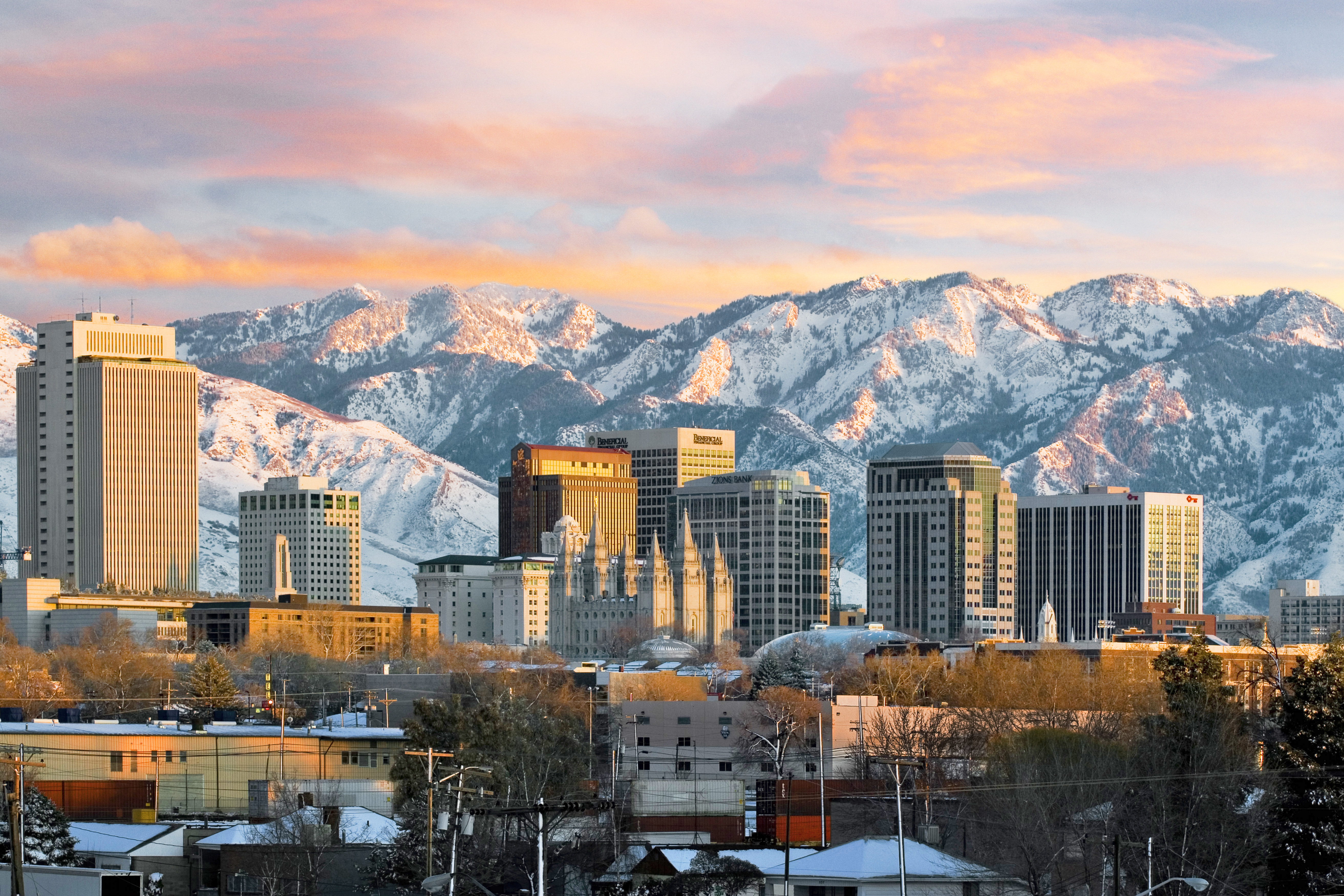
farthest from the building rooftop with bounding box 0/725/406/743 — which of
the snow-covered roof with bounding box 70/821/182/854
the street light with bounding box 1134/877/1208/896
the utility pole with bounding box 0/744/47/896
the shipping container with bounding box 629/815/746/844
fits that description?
the street light with bounding box 1134/877/1208/896

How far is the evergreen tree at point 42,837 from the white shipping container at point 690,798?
3684 cm

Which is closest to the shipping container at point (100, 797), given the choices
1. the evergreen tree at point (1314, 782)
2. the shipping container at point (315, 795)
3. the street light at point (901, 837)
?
the shipping container at point (315, 795)

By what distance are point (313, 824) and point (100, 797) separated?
24.4m

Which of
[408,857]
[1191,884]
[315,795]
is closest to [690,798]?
[315,795]

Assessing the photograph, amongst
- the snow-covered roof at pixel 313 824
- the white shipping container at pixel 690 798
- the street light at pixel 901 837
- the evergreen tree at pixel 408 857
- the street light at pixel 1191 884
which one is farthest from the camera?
the white shipping container at pixel 690 798

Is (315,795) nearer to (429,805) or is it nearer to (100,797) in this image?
(100,797)

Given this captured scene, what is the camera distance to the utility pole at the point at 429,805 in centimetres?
9600

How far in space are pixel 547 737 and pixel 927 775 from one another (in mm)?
24529

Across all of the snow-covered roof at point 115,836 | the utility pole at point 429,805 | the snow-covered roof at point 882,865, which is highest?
the utility pole at point 429,805

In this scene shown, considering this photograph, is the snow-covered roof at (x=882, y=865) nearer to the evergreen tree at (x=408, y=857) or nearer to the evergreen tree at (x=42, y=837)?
the evergreen tree at (x=408, y=857)

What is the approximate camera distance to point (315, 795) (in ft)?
434

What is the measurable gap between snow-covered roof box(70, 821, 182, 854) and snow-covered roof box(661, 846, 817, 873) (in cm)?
2590

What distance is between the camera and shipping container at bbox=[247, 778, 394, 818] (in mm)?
127625

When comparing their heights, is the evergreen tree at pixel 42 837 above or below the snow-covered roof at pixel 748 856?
above
